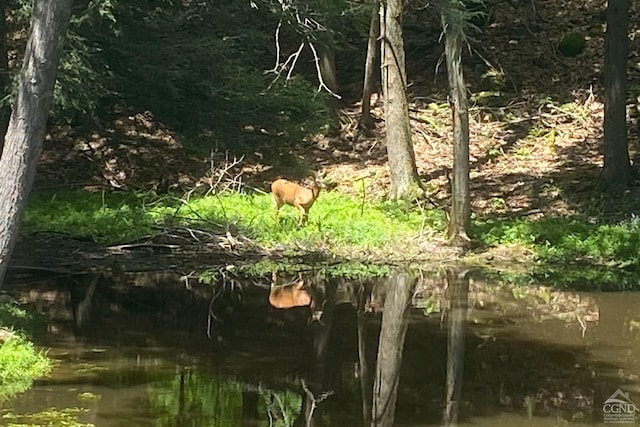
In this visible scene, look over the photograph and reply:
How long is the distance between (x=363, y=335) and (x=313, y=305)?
159 centimetres

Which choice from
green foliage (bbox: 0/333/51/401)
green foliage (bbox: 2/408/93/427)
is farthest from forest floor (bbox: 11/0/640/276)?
green foliage (bbox: 2/408/93/427)

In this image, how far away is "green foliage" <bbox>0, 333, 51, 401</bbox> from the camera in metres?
8.13

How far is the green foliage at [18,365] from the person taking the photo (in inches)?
320

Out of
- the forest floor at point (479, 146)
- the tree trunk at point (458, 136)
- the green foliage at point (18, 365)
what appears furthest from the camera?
the forest floor at point (479, 146)

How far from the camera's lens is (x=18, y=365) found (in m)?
8.55

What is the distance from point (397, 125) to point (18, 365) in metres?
10.9

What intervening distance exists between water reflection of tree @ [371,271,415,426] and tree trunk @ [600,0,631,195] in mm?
5435

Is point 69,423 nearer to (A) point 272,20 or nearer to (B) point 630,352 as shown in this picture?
(B) point 630,352

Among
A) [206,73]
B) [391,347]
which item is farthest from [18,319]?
[206,73]

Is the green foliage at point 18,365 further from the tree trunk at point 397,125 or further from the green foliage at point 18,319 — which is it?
the tree trunk at point 397,125

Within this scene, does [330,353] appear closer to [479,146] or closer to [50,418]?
[50,418]

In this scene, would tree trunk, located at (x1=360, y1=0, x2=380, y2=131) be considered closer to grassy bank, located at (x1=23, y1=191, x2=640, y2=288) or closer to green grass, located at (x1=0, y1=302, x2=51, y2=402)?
grassy bank, located at (x1=23, y1=191, x2=640, y2=288)

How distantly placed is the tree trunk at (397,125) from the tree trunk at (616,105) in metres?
3.35

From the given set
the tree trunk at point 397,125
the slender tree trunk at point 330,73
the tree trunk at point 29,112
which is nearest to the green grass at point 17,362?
the tree trunk at point 29,112
